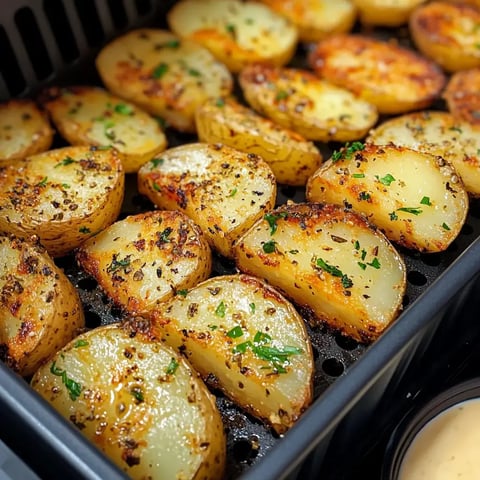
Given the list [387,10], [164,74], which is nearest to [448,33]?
[387,10]

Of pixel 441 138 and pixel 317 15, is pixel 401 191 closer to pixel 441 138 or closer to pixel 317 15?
pixel 441 138

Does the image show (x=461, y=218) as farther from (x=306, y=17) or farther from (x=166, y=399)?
(x=306, y=17)

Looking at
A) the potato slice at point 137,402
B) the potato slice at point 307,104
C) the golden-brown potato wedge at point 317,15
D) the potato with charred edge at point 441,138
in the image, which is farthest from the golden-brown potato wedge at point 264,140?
the potato slice at point 137,402

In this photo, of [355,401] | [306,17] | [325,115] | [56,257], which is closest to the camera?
[355,401]

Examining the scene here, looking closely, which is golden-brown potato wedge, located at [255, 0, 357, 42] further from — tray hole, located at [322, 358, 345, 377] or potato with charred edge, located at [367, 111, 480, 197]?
tray hole, located at [322, 358, 345, 377]

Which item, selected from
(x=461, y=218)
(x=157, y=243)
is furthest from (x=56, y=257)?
(x=461, y=218)
